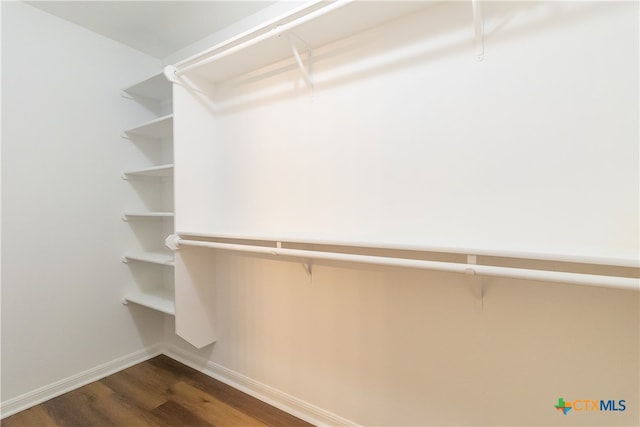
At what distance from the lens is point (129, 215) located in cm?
215

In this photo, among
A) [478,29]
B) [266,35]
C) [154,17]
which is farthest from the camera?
[154,17]

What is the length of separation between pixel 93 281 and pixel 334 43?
7.34 ft

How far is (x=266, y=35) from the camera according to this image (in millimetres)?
1321

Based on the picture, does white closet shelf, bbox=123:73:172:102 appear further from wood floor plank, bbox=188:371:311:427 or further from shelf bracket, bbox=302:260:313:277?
wood floor plank, bbox=188:371:311:427

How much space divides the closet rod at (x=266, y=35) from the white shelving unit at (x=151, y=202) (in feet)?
1.82

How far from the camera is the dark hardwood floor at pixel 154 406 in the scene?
5.19 feet

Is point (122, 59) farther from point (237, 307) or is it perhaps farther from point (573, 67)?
point (573, 67)

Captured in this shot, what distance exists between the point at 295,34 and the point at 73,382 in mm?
2576

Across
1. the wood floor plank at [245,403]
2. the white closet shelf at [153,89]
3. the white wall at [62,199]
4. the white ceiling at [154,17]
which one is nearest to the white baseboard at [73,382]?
the white wall at [62,199]

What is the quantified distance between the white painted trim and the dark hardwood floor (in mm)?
31

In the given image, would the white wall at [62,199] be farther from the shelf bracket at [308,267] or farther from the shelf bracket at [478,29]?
the shelf bracket at [478,29]

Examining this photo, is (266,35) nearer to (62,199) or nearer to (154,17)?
(154,17)

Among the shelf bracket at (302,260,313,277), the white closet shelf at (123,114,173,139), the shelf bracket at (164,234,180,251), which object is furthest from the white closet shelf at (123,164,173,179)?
the shelf bracket at (302,260,313,277)

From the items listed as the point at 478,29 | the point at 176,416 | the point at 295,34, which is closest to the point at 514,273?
the point at 478,29
